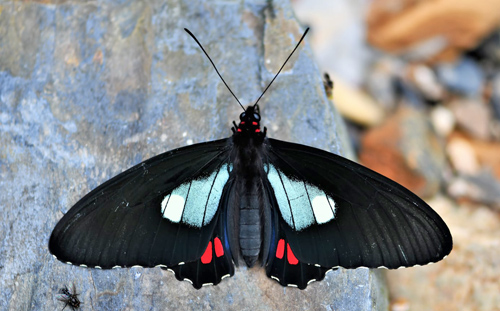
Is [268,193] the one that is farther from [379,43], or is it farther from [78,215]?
[379,43]

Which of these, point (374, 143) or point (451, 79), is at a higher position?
point (451, 79)

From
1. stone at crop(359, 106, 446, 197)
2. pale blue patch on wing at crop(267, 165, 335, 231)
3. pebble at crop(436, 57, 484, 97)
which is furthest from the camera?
pebble at crop(436, 57, 484, 97)

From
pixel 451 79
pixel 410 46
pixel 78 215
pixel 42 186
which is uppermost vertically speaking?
pixel 410 46

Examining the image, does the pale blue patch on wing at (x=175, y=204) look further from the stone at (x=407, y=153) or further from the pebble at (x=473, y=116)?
the pebble at (x=473, y=116)

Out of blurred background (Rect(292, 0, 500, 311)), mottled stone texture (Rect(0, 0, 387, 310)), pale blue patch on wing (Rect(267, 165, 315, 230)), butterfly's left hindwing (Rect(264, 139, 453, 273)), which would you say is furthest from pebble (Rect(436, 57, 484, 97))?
pale blue patch on wing (Rect(267, 165, 315, 230))

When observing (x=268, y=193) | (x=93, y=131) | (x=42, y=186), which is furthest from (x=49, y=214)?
(x=268, y=193)

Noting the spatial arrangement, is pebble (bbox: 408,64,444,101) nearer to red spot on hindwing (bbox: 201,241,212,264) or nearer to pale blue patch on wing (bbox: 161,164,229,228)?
pale blue patch on wing (bbox: 161,164,229,228)

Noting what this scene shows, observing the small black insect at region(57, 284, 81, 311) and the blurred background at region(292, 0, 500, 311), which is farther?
the blurred background at region(292, 0, 500, 311)

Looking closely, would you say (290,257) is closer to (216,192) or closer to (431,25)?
(216,192)

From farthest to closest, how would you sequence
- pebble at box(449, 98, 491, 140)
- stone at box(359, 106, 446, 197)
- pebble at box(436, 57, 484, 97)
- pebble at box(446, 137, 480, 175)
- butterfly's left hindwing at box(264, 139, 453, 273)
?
pebble at box(436, 57, 484, 97), pebble at box(449, 98, 491, 140), pebble at box(446, 137, 480, 175), stone at box(359, 106, 446, 197), butterfly's left hindwing at box(264, 139, 453, 273)
